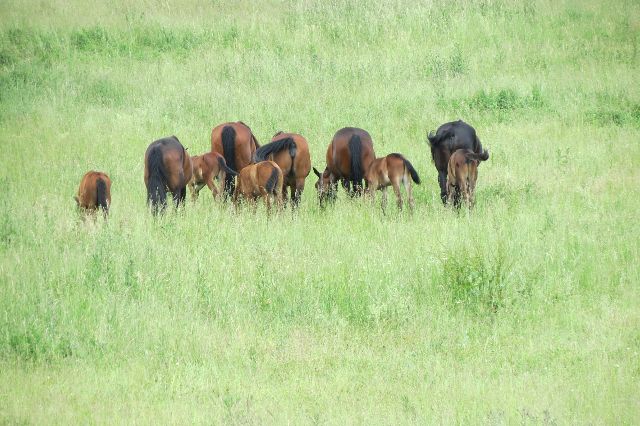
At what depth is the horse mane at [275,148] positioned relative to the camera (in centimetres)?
1351

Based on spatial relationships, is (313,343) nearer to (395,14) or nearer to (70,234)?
(70,234)

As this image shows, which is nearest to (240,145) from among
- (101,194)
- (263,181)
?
(263,181)

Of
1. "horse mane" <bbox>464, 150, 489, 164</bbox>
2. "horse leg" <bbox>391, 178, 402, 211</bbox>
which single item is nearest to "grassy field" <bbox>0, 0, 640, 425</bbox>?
"horse leg" <bbox>391, 178, 402, 211</bbox>

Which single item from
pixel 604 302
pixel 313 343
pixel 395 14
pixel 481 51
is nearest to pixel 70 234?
pixel 313 343

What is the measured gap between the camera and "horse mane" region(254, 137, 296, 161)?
1351 cm

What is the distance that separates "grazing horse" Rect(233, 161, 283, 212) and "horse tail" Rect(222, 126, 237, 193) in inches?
55.1

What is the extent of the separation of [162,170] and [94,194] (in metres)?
1.03

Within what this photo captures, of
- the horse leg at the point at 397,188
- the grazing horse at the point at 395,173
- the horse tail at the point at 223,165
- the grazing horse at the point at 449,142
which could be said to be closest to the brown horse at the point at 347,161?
the grazing horse at the point at 395,173

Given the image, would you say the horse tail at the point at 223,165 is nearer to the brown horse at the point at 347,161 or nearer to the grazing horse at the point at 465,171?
the brown horse at the point at 347,161

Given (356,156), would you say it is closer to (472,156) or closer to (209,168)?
(472,156)

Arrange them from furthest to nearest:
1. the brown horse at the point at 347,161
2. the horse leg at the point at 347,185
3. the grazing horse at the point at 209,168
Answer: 1. the horse leg at the point at 347,185
2. the brown horse at the point at 347,161
3. the grazing horse at the point at 209,168

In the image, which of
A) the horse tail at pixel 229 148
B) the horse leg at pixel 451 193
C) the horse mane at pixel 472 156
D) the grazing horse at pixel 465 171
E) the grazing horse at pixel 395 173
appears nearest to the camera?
the horse mane at pixel 472 156

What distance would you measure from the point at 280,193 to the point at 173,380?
567cm

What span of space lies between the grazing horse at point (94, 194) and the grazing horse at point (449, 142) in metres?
4.70
